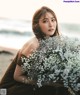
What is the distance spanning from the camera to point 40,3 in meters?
2.04

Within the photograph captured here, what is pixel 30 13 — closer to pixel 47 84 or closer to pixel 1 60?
pixel 1 60

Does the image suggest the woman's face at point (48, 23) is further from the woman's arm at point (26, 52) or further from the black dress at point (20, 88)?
the black dress at point (20, 88)

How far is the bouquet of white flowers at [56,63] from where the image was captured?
1.99 metres

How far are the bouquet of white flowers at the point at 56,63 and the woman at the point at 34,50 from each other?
0.11 ft

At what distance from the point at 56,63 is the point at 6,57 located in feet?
1.31

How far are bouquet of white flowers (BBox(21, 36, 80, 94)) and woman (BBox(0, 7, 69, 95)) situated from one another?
0.03 m

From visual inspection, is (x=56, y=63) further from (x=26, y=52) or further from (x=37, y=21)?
(x=37, y=21)

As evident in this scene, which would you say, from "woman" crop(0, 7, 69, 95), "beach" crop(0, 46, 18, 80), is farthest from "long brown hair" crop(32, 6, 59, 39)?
"beach" crop(0, 46, 18, 80)

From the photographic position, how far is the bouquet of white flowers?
1988 millimetres

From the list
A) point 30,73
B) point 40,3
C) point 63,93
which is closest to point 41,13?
point 40,3

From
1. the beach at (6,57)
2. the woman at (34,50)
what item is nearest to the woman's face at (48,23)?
the woman at (34,50)

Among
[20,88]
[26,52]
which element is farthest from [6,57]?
[20,88]

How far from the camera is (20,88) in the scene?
205 centimetres

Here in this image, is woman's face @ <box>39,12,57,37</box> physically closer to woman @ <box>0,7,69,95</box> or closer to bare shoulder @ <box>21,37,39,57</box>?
woman @ <box>0,7,69,95</box>
